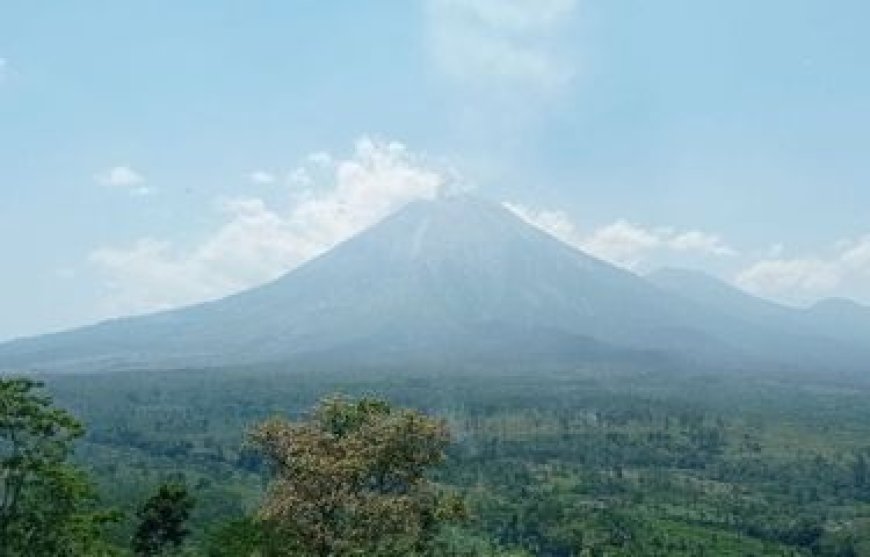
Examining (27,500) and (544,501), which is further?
(544,501)

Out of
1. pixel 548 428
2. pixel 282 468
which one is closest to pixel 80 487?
pixel 282 468

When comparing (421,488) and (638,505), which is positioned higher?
(421,488)

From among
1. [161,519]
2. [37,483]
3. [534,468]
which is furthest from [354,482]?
[534,468]

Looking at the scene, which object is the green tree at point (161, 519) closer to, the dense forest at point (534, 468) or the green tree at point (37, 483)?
the dense forest at point (534, 468)

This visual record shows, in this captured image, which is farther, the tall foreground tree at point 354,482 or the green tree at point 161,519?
the green tree at point 161,519

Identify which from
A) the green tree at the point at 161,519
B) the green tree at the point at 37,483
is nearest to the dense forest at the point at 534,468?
the green tree at the point at 161,519

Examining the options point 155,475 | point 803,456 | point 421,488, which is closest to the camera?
Result: point 421,488

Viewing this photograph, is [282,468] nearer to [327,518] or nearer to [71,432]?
[327,518]
